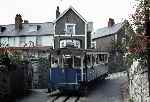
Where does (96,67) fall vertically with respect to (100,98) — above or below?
above

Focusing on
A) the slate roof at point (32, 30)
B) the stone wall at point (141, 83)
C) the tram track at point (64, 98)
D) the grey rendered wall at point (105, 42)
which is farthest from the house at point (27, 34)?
the stone wall at point (141, 83)

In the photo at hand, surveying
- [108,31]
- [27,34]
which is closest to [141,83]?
[27,34]

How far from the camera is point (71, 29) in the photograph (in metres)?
41.6

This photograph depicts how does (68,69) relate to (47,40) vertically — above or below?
below

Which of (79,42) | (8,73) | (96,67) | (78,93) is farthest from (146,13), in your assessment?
(79,42)

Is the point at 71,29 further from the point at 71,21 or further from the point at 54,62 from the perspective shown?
the point at 54,62

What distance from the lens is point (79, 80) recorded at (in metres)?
19.3

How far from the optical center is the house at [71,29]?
134 feet

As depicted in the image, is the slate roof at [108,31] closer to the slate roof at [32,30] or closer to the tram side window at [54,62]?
the slate roof at [32,30]

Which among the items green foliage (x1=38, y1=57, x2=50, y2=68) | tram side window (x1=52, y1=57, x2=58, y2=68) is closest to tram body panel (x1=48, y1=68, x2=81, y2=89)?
tram side window (x1=52, y1=57, x2=58, y2=68)

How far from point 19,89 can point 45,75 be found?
16.9 feet

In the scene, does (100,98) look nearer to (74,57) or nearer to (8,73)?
(74,57)

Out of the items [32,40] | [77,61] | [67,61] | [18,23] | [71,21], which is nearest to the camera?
[77,61]

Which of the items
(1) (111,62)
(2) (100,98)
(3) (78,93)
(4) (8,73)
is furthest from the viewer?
(1) (111,62)
